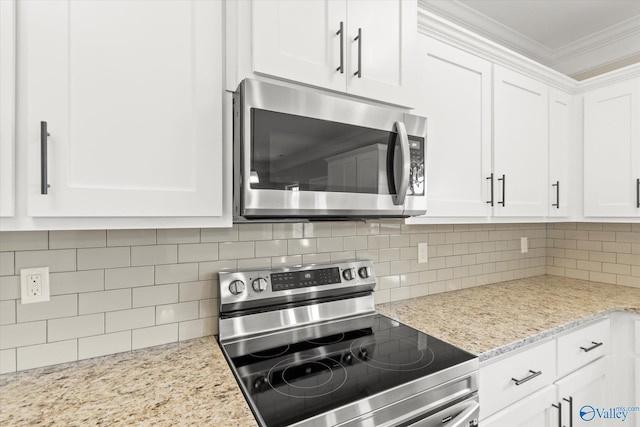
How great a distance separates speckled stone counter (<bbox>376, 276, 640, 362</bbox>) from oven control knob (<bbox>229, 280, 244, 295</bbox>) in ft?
2.29

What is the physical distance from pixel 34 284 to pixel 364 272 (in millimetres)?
1213

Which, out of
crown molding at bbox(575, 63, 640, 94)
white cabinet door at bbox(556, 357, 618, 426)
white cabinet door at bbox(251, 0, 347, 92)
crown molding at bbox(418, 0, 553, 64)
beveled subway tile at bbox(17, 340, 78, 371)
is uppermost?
crown molding at bbox(418, 0, 553, 64)

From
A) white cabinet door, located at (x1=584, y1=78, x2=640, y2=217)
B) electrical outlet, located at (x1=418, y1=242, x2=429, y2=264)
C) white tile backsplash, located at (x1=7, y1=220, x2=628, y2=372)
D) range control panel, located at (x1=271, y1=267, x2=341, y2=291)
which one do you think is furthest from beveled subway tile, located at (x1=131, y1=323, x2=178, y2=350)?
white cabinet door, located at (x1=584, y1=78, x2=640, y2=217)

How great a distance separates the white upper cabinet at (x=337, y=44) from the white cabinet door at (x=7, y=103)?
51 centimetres

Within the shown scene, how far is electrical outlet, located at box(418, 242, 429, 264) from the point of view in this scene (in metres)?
1.88

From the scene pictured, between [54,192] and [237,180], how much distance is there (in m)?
0.44

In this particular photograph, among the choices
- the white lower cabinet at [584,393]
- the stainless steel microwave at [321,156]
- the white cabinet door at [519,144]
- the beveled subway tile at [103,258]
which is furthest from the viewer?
the white cabinet door at [519,144]

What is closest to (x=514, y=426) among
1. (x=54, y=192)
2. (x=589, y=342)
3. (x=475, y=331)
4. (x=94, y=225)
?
(x=475, y=331)

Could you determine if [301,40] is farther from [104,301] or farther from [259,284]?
[104,301]

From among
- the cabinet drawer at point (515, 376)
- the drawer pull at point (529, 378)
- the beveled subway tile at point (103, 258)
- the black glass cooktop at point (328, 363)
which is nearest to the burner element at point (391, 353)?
the black glass cooktop at point (328, 363)

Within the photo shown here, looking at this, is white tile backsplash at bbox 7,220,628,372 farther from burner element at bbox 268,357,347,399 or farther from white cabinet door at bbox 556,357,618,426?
white cabinet door at bbox 556,357,618,426

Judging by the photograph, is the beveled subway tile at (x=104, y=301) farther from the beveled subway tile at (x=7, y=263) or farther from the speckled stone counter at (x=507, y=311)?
the speckled stone counter at (x=507, y=311)

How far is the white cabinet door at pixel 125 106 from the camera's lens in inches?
32.2

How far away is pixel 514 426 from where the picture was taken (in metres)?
1.29
